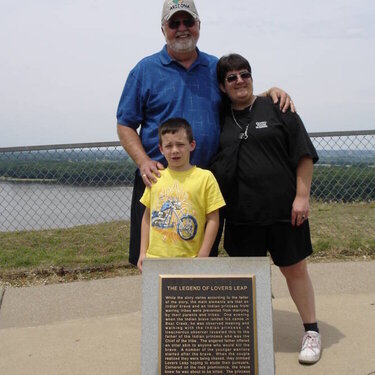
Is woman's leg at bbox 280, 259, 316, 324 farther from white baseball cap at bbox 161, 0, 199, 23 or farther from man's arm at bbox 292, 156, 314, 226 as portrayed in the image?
white baseball cap at bbox 161, 0, 199, 23

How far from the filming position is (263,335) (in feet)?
9.48

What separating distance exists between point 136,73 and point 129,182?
2324 mm

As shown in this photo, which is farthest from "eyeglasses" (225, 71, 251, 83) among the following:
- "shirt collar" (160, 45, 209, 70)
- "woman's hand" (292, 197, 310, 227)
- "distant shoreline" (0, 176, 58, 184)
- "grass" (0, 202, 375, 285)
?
"distant shoreline" (0, 176, 58, 184)

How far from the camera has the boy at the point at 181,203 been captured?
3.07 m

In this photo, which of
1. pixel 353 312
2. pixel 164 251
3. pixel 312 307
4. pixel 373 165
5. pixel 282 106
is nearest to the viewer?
pixel 164 251

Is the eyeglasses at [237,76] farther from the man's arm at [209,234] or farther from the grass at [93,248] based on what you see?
the grass at [93,248]

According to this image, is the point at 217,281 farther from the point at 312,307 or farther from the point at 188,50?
the point at 188,50

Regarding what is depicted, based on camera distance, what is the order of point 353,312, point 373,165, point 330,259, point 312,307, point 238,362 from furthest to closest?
point 373,165 → point 330,259 → point 353,312 → point 312,307 → point 238,362

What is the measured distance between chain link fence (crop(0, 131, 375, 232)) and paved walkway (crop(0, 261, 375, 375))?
3.47ft

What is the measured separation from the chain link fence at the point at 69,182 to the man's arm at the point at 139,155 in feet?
6.13

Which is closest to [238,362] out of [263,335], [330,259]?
[263,335]

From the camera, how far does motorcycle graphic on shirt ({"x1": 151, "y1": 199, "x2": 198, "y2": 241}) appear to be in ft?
10.1

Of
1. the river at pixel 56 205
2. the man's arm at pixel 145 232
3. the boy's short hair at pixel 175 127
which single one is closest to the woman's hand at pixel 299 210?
the boy's short hair at pixel 175 127

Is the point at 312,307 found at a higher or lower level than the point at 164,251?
lower
